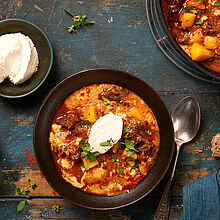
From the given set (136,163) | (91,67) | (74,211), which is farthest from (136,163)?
(91,67)

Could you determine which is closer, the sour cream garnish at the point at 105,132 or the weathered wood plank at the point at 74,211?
the sour cream garnish at the point at 105,132

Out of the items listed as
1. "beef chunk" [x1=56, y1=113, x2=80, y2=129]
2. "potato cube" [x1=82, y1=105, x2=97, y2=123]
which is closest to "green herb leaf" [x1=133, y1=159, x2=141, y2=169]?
"potato cube" [x1=82, y1=105, x2=97, y2=123]

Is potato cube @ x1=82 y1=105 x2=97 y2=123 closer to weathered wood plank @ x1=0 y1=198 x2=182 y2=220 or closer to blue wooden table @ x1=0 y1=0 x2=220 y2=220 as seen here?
blue wooden table @ x1=0 y1=0 x2=220 y2=220

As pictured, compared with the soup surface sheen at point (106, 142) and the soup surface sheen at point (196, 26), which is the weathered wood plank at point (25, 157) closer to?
the soup surface sheen at point (106, 142)

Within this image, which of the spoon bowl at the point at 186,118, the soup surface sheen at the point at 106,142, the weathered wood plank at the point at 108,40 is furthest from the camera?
the weathered wood plank at the point at 108,40

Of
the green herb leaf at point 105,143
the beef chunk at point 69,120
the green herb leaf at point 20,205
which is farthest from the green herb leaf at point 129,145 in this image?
the green herb leaf at point 20,205

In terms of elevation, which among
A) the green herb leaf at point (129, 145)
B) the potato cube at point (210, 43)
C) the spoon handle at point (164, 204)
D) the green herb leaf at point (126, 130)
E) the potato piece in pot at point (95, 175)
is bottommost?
the spoon handle at point (164, 204)
